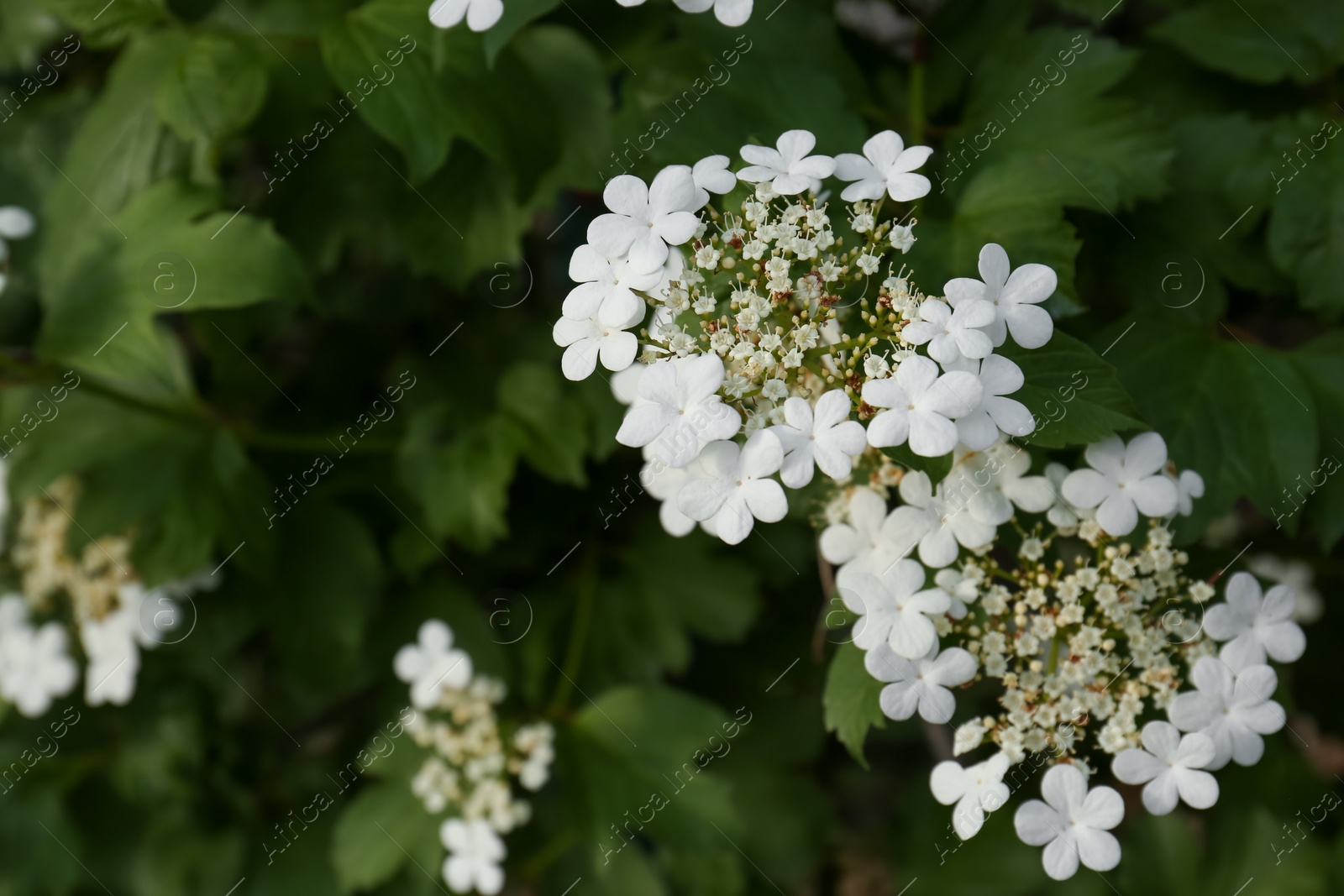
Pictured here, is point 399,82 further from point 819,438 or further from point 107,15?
point 819,438

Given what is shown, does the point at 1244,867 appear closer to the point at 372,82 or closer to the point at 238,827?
the point at 372,82

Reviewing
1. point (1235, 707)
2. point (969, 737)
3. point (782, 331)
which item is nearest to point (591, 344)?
point (782, 331)

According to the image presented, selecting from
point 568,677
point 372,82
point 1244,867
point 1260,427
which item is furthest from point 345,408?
point 1244,867

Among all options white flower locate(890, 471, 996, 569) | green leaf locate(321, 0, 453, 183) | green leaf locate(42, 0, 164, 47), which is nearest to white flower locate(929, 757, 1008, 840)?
white flower locate(890, 471, 996, 569)

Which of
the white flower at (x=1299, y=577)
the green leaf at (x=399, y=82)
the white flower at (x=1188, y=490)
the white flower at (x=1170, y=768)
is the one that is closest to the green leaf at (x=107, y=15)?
the green leaf at (x=399, y=82)

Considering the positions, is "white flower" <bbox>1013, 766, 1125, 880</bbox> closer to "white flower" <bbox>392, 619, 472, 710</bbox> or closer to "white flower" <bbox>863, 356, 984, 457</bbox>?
"white flower" <bbox>863, 356, 984, 457</bbox>
